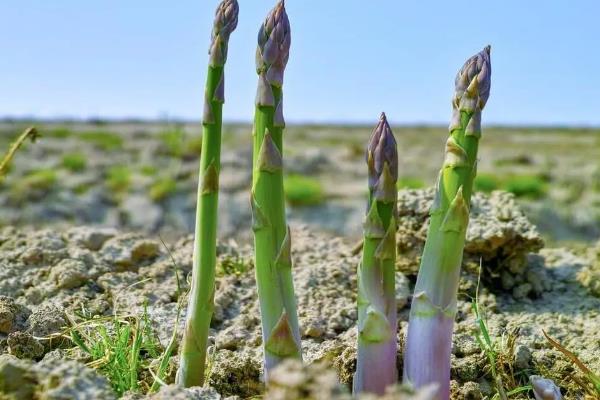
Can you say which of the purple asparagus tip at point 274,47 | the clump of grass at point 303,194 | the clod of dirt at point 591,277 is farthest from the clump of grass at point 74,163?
the purple asparagus tip at point 274,47

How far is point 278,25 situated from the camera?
7.69 ft

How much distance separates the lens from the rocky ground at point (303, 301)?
2.72m

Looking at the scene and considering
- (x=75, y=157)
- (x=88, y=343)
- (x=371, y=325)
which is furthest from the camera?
(x=75, y=157)

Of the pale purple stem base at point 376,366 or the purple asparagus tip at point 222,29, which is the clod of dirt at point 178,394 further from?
the purple asparagus tip at point 222,29

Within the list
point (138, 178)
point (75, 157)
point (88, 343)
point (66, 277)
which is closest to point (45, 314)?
point (88, 343)

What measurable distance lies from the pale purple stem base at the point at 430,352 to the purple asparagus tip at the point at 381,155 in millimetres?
419

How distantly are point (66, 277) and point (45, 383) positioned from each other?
173 centimetres

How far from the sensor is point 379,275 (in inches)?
87.6

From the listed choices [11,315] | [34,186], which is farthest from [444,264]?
[34,186]

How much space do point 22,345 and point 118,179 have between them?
14211 mm

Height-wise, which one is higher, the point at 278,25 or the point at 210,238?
the point at 278,25

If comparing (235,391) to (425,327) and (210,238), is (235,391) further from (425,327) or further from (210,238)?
(425,327)

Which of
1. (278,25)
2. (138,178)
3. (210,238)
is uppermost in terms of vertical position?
(278,25)

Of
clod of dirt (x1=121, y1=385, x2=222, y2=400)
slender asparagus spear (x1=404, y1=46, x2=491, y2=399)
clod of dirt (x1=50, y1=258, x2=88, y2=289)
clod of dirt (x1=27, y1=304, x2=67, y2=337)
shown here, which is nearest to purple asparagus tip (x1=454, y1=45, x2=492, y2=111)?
slender asparagus spear (x1=404, y1=46, x2=491, y2=399)
